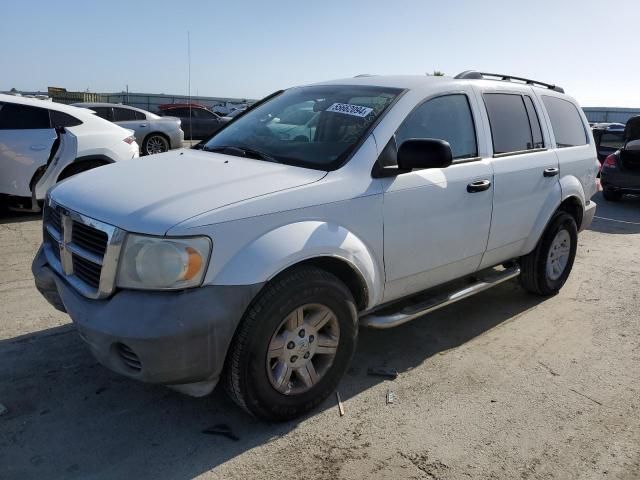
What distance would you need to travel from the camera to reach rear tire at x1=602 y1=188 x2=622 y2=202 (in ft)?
37.2

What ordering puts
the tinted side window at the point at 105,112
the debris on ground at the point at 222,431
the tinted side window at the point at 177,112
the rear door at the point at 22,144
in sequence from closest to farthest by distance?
the debris on ground at the point at 222,431 → the rear door at the point at 22,144 → the tinted side window at the point at 105,112 → the tinted side window at the point at 177,112

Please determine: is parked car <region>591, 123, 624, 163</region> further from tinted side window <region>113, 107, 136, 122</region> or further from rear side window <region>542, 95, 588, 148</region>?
tinted side window <region>113, 107, 136, 122</region>

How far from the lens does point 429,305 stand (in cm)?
382

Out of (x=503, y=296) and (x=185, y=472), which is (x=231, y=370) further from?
(x=503, y=296)

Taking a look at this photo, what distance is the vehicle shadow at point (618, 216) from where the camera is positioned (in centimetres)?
869

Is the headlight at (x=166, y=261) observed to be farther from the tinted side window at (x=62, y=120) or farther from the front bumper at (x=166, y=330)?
the tinted side window at (x=62, y=120)

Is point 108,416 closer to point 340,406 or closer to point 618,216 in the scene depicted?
point 340,406

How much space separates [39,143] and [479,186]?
19.2ft

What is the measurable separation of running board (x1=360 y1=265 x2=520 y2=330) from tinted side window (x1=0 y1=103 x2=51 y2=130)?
18.2 feet

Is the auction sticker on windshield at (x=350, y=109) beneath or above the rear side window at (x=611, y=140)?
above

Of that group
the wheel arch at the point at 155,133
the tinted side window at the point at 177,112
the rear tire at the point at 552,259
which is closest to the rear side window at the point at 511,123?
the rear tire at the point at 552,259

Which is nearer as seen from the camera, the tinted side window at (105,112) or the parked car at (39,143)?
the parked car at (39,143)

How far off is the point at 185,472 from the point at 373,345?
5.92ft

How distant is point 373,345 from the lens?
4.11 m
